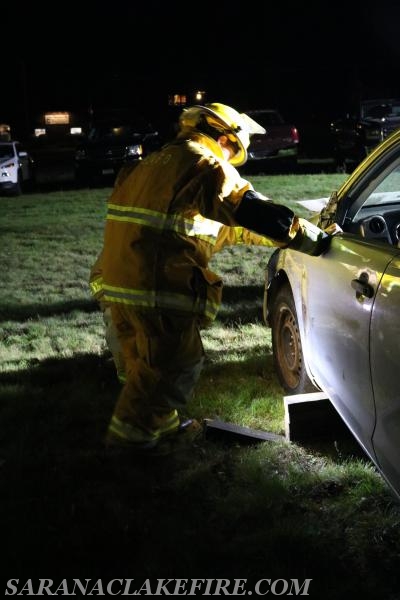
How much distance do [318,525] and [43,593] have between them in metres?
1.07

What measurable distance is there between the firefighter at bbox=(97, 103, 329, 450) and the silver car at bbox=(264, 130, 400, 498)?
A: 0.27 m

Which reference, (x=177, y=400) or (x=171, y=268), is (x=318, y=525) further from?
A: (x=171, y=268)

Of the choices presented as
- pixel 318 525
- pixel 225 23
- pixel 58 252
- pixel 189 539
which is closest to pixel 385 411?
pixel 318 525

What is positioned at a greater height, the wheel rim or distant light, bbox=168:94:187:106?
the wheel rim

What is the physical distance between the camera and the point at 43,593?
95.0 inches

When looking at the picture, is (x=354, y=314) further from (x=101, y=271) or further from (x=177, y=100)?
(x=177, y=100)

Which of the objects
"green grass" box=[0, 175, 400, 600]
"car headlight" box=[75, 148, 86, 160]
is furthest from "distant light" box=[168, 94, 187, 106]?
"green grass" box=[0, 175, 400, 600]

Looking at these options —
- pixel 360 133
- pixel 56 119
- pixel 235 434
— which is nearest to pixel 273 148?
pixel 360 133

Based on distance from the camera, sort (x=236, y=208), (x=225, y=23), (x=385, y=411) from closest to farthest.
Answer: (x=385, y=411), (x=236, y=208), (x=225, y=23)

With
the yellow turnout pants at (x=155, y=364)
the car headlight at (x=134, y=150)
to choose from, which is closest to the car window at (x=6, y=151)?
the car headlight at (x=134, y=150)

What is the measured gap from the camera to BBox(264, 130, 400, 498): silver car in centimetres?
221

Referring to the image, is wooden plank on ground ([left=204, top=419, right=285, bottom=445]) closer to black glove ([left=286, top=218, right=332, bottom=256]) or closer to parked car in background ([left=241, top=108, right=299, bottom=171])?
black glove ([left=286, top=218, right=332, bottom=256])

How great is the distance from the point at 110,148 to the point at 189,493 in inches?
578

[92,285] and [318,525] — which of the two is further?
[92,285]
